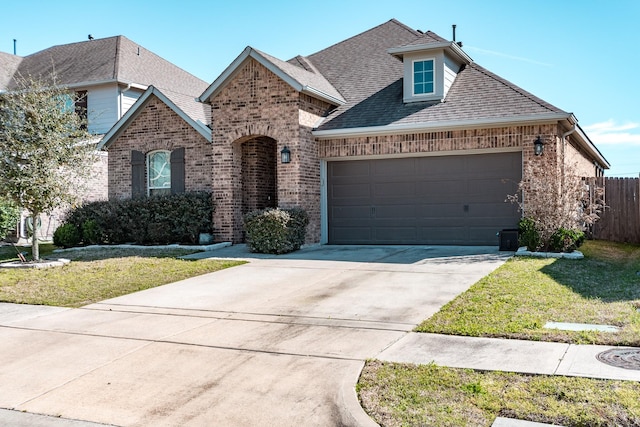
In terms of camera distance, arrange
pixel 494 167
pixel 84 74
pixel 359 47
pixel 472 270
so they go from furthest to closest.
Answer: pixel 84 74 → pixel 359 47 → pixel 494 167 → pixel 472 270

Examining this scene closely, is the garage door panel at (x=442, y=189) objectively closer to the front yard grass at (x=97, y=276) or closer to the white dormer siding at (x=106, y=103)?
the front yard grass at (x=97, y=276)

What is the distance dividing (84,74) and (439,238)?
54.5 ft

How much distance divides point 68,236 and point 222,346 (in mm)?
12368

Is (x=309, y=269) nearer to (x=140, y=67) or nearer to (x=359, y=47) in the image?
(x=359, y=47)

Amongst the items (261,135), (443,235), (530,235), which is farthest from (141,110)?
(530,235)

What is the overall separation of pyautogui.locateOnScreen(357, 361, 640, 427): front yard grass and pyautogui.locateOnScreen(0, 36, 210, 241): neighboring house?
16009 mm

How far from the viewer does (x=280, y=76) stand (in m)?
15.2

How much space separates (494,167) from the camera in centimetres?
1467

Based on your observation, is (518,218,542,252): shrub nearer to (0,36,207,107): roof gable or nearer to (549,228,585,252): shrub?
(549,228,585,252): shrub

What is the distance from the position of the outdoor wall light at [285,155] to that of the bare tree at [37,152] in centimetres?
478

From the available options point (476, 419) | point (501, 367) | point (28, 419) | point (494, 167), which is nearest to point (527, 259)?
point (494, 167)

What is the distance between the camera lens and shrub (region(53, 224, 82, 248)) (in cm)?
1706

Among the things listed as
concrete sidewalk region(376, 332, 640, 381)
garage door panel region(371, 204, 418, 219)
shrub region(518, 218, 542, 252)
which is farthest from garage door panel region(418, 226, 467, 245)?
concrete sidewalk region(376, 332, 640, 381)

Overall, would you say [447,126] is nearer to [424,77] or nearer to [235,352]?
[424,77]
